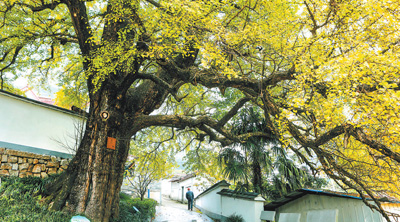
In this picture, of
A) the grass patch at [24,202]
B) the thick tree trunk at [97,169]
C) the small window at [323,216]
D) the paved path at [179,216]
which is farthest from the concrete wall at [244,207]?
the thick tree trunk at [97,169]

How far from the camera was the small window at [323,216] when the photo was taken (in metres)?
5.14

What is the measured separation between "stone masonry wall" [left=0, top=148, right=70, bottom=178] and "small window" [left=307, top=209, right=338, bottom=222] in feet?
26.1

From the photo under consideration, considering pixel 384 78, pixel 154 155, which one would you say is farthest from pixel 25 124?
pixel 384 78

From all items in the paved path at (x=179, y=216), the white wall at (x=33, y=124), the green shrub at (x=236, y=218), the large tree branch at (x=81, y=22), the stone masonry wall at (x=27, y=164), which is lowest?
the paved path at (x=179, y=216)

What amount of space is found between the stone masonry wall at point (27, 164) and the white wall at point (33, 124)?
1.07 feet

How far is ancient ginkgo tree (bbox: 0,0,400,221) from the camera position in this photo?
4.05m

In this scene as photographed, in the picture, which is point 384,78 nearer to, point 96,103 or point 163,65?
point 163,65

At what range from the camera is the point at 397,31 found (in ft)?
13.6

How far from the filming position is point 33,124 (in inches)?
289

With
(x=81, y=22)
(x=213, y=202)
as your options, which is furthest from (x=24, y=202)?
(x=213, y=202)

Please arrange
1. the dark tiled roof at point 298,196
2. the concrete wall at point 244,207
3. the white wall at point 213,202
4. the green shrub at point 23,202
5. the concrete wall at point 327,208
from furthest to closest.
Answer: the white wall at point 213,202 < the concrete wall at point 244,207 < the concrete wall at point 327,208 < the dark tiled roof at point 298,196 < the green shrub at point 23,202

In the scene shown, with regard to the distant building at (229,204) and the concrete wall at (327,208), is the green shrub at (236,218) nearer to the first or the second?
the distant building at (229,204)

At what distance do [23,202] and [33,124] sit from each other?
314 cm

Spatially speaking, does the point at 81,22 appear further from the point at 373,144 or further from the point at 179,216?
the point at 179,216
